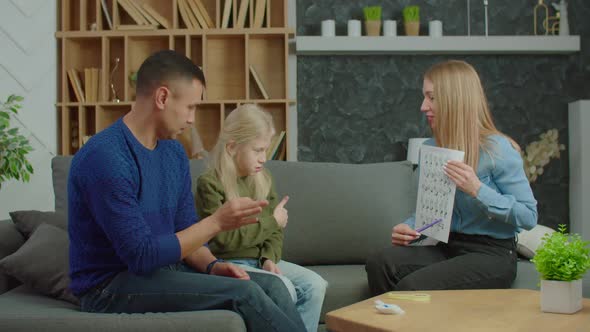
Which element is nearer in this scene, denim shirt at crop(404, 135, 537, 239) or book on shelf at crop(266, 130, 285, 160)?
denim shirt at crop(404, 135, 537, 239)

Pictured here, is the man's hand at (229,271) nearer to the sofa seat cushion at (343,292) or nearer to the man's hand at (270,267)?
the man's hand at (270,267)

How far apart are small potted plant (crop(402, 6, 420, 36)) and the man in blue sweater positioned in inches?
126

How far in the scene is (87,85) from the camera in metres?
4.98

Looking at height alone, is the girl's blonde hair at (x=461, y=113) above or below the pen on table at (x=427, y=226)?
above

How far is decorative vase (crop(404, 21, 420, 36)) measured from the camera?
506 cm

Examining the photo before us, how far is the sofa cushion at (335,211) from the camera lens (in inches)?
121

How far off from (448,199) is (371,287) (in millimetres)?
414

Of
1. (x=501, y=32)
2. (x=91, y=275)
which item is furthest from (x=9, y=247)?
(x=501, y=32)

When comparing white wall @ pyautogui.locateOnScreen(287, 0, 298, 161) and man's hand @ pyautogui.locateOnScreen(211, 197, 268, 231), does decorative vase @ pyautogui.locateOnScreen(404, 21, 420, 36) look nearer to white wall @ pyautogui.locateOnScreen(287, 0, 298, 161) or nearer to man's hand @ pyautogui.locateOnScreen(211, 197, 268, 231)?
white wall @ pyautogui.locateOnScreen(287, 0, 298, 161)

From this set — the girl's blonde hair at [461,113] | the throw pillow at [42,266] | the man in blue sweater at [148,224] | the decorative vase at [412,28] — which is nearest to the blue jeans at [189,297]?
the man in blue sweater at [148,224]

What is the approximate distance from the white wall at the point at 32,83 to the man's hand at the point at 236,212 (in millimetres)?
3244

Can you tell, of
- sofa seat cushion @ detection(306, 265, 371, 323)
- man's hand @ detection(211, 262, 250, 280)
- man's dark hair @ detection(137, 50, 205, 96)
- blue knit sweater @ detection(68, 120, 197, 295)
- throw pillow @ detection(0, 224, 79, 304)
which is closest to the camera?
blue knit sweater @ detection(68, 120, 197, 295)

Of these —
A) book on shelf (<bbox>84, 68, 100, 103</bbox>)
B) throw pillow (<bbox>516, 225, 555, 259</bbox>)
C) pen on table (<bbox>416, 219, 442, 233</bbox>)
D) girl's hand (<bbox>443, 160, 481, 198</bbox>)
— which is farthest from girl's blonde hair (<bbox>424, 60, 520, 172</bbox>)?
book on shelf (<bbox>84, 68, 100, 103</bbox>)

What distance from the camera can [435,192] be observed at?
261 centimetres
